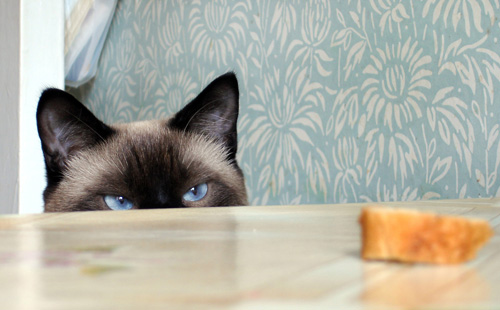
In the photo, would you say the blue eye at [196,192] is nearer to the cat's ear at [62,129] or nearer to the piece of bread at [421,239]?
the cat's ear at [62,129]

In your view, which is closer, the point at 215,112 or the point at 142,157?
the point at 142,157

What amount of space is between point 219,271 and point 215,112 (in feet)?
3.42

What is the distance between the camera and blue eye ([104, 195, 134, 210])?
1.10m

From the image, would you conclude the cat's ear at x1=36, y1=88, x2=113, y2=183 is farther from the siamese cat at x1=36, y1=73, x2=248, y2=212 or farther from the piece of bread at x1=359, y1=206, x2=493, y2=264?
the piece of bread at x1=359, y1=206, x2=493, y2=264

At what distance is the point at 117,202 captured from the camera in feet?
3.64

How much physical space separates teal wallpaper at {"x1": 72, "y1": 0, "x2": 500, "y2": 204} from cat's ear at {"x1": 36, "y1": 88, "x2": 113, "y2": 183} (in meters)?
0.83

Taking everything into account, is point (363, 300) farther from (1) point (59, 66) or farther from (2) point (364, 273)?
(1) point (59, 66)

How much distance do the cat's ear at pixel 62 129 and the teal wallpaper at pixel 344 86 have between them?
2.71 feet

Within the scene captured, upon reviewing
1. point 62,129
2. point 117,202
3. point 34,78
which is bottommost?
point 117,202

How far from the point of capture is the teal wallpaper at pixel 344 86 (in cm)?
148

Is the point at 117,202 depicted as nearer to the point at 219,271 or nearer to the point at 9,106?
the point at 9,106

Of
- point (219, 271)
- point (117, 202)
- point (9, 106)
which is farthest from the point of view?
point (9, 106)

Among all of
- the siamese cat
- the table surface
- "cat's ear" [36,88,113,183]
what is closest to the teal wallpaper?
the siamese cat

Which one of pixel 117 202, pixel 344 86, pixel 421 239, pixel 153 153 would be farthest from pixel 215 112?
pixel 421 239
